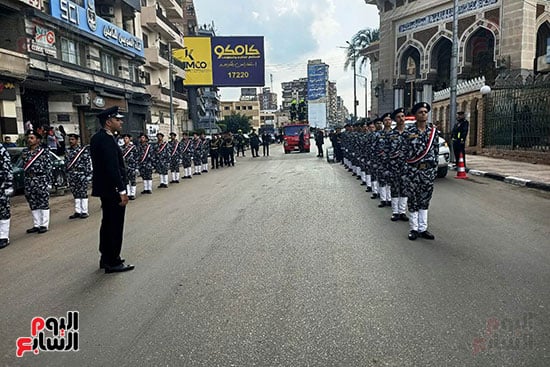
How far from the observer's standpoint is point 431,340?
3.30m

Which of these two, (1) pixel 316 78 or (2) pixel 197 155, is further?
(1) pixel 316 78

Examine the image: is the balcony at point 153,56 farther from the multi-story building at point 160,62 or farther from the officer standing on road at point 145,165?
the officer standing on road at point 145,165

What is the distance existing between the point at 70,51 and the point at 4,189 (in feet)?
59.1

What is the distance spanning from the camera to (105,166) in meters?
5.21

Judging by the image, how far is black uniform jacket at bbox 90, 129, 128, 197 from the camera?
5.19 metres

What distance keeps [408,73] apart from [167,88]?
22.7 meters

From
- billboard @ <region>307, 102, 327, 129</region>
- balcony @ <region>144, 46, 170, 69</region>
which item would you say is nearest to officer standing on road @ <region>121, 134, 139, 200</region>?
balcony @ <region>144, 46, 170, 69</region>

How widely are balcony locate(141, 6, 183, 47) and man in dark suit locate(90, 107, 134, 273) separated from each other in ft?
108

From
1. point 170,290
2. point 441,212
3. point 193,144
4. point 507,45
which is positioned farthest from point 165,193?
point 507,45

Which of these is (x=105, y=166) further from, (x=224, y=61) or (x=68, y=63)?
(x=224, y=61)

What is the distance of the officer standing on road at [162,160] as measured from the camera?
48.1 feet

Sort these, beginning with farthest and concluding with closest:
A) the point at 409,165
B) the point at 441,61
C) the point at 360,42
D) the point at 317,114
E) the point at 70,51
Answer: the point at 317,114 < the point at 360,42 < the point at 441,61 < the point at 70,51 < the point at 409,165

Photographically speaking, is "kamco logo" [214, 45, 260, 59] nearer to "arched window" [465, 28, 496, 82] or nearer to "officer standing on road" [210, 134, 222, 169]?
"officer standing on road" [210, 134, 222, 169]

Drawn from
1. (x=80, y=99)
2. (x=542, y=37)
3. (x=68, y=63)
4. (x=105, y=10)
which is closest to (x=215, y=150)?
(x=80, y=99)
